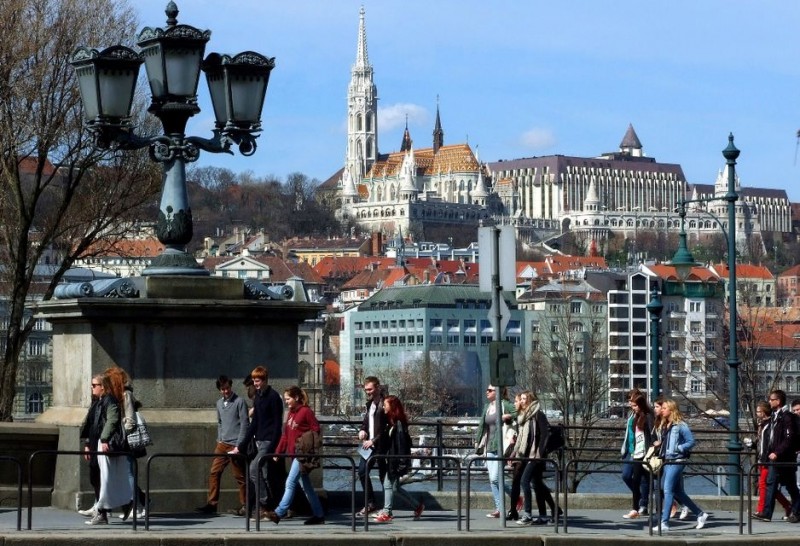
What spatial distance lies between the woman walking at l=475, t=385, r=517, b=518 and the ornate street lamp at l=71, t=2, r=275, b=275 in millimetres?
3225

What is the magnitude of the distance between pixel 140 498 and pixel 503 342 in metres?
3.31

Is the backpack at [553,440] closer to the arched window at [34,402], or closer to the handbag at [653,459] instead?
the handbag at [653,459]

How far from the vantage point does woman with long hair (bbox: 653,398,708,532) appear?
58.0 ft

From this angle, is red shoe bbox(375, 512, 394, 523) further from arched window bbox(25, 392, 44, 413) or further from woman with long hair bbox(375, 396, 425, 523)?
arched window bbox(25, 392, 44, 413)

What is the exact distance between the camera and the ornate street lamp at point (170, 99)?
1703 centimetres

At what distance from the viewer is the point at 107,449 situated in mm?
15938

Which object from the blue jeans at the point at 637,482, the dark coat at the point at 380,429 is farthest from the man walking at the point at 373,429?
the blue jeans at the point at 637,482

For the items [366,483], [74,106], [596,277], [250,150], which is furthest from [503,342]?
[596,277]

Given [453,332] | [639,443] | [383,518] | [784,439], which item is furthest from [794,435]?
[453,332]

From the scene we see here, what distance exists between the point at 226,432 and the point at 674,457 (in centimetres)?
432

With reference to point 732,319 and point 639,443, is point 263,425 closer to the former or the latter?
point 639,443

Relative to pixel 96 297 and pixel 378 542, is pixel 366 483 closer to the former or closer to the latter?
pixel 378 542

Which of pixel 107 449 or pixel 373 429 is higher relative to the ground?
pixel 373 429

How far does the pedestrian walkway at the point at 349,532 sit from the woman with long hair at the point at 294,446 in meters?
0.14
